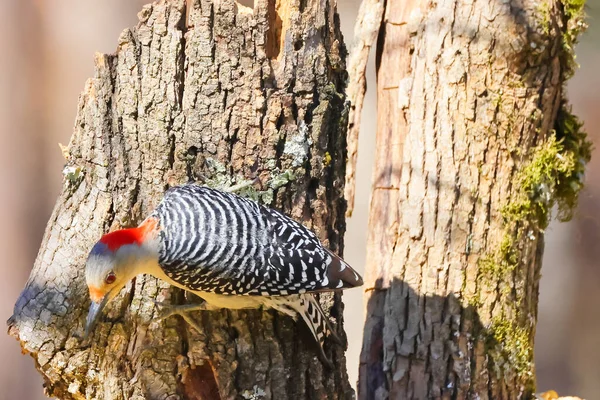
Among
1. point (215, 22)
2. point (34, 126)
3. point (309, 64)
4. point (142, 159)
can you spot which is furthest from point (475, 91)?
Result: point (34, 126)

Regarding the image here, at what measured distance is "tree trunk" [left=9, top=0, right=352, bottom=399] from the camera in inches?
116

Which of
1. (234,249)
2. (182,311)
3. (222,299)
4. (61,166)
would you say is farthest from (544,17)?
(61,166)

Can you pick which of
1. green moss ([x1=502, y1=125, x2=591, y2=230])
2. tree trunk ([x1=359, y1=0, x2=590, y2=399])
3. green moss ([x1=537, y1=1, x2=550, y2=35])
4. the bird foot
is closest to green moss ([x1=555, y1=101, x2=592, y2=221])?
green moss ([x1=502, y1=125, x2=591, y2=230])

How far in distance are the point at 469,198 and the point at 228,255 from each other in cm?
149

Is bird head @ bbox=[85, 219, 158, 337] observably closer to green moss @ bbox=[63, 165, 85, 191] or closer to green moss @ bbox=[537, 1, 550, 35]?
green moss @ bbox=[63, 165, 85, 191]

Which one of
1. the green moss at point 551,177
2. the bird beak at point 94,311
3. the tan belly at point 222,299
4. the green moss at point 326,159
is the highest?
the green moss at point 551,177

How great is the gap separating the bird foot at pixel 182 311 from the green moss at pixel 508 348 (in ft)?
5.48

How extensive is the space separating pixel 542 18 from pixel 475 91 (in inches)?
20.5

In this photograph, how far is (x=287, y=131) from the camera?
10.0 feet

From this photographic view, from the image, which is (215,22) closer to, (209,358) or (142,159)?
(142,159)

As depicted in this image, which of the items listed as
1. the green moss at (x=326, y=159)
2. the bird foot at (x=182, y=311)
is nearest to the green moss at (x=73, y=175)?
the bird foot at (x=182, y=311)

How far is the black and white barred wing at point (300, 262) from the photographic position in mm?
2939

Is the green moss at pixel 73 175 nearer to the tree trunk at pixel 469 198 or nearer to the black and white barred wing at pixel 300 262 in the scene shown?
the black and white barred wing at pixel 300 262

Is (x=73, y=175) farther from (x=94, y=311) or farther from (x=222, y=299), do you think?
(x=222, y=299)
